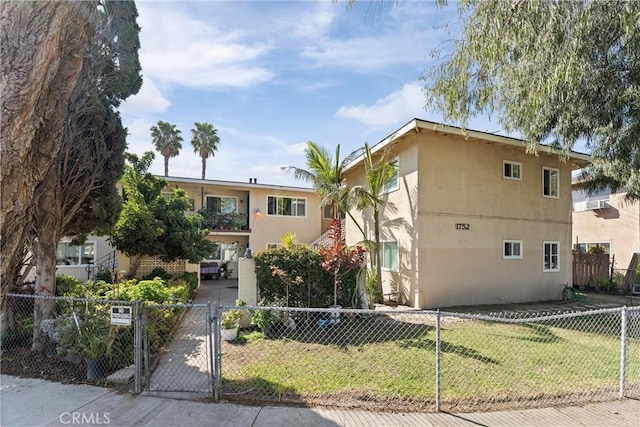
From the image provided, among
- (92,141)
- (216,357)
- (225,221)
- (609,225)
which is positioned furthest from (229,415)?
(609,225)

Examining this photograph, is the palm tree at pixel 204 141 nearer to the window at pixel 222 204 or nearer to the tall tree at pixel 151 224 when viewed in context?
the window at pixel 222 204

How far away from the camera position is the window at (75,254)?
16.0 meters

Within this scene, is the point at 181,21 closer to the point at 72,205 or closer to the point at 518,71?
the point at 72,205

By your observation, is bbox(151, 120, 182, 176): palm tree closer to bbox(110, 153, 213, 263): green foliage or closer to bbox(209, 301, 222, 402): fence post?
bbox(110, 153, 213, 263): green foliage

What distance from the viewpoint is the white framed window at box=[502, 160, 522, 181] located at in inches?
497

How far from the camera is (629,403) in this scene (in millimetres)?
4508

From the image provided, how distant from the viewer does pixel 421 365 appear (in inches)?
230

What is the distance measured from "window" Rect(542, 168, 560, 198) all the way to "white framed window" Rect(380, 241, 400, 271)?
20.3ft

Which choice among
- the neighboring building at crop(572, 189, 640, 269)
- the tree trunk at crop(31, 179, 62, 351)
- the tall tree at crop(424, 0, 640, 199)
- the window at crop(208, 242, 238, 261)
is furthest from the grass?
the window at crop(208, 242, 238, 261)

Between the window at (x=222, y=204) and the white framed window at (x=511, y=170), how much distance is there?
14545 millimetres

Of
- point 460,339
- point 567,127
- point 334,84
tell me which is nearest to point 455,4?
point 334,84

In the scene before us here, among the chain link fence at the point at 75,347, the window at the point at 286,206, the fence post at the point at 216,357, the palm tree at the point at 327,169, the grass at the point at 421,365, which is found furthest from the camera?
the window at the point at 286,206

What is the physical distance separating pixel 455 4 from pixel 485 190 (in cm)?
700

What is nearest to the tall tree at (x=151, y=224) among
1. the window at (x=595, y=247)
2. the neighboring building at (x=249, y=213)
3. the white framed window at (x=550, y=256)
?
the neighboring building at (x=249, y=213)
